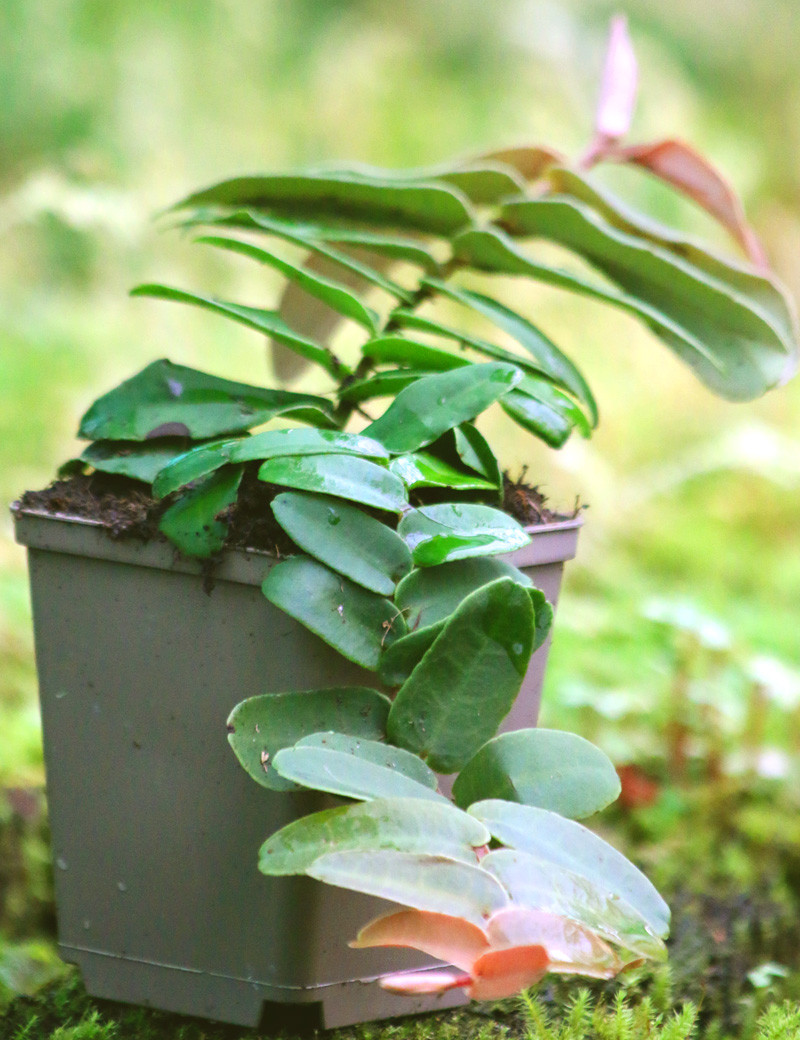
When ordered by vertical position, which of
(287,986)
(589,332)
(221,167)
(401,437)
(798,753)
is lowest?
(798,753)

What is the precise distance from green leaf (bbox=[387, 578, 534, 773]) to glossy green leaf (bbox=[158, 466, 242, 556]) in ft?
0.54

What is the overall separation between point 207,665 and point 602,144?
709 mm

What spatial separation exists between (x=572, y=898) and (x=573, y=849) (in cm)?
4

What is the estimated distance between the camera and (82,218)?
1.75m

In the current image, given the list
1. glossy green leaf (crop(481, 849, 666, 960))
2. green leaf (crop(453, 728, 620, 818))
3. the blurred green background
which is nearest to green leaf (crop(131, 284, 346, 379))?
green leaf (crop(453, 728, 620, 818))

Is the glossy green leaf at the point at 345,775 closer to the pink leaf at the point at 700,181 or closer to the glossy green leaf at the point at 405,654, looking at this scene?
the glossy green leaf at the point at 405,654

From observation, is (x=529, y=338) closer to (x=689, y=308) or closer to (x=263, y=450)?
A: (x=689, y=308)

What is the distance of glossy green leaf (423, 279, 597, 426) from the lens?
77 centimetres

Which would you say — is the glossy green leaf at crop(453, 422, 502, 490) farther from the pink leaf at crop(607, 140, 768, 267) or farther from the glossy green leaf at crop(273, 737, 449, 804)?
the pink leaf at crop(607, 140, 768, 267)

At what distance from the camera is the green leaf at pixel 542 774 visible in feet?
1.87

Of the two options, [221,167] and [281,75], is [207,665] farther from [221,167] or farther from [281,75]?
[281,75]

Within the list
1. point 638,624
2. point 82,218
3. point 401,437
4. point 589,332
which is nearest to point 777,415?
point 589,332

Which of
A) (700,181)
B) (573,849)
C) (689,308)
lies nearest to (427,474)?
(573,849)

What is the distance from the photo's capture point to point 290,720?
22.1 inches
